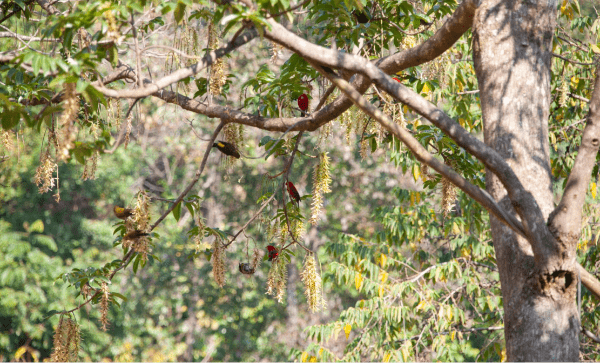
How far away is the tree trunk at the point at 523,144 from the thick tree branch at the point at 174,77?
62cm

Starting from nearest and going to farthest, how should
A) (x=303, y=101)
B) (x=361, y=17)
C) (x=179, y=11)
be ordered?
1. (x=179, y=11)
2. (x=361, y=17)
3. (x=303, y=101)

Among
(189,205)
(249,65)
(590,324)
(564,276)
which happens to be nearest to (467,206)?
(590,324)

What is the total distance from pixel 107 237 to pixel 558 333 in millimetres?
6117

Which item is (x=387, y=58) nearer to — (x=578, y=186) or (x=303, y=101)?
(x=303, y=101)

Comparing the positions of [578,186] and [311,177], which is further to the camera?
[311,177]

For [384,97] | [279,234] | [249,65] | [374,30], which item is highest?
[249,65]

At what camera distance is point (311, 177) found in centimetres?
325

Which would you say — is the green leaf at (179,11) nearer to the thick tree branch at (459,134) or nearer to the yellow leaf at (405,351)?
the thick tree branch at (459,134)

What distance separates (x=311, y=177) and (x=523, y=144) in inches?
80.1

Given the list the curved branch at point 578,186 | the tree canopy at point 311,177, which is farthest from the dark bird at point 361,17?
the curved branch at point 578,186

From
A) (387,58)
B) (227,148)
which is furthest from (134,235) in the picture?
(387,58)

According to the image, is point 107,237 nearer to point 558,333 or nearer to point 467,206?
point 467,206

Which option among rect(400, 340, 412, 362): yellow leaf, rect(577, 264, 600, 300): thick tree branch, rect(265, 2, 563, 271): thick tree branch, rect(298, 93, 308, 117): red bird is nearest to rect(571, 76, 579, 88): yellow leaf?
rect(400, 340, 412, 362): yellow leaf

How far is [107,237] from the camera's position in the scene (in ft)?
21.3
